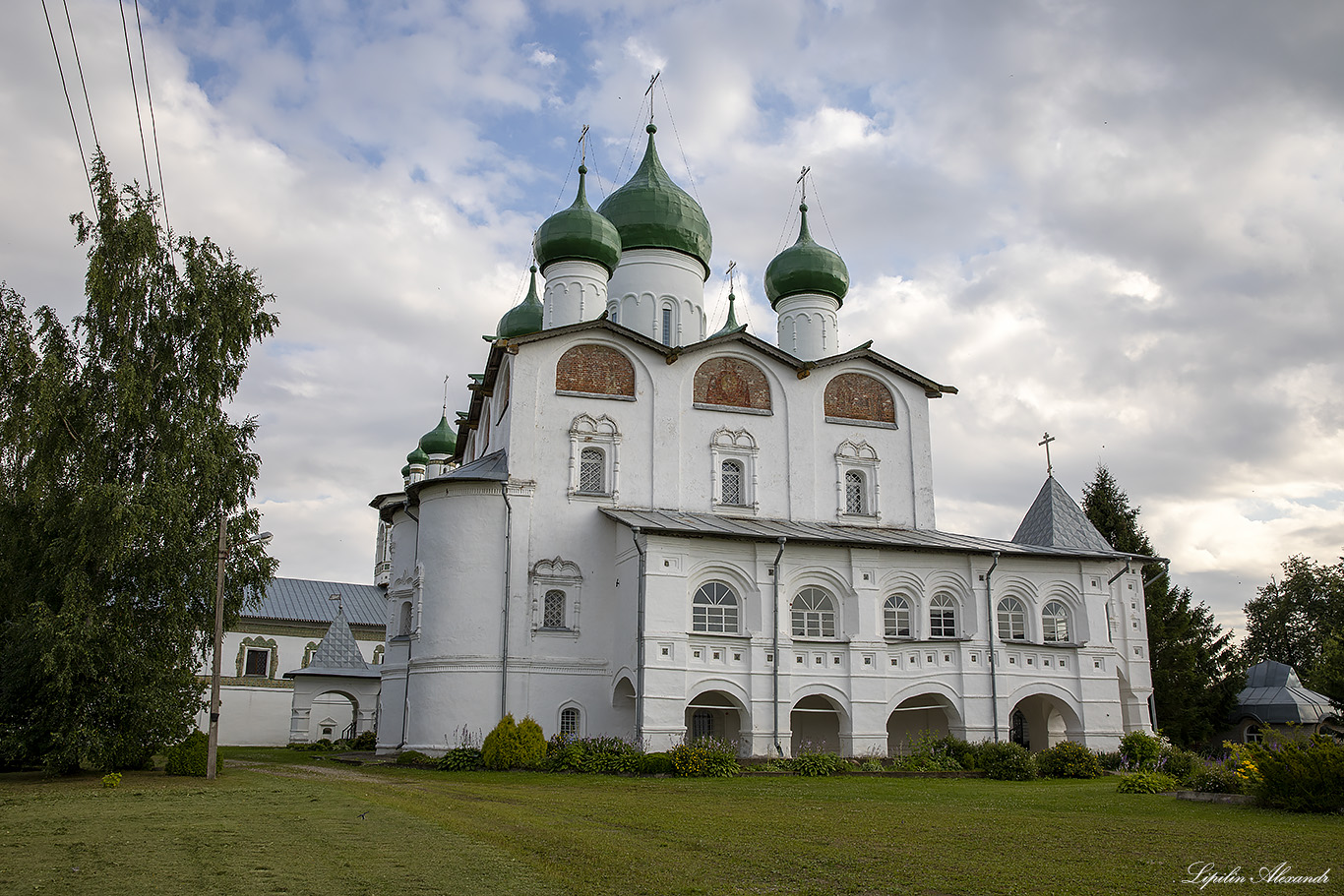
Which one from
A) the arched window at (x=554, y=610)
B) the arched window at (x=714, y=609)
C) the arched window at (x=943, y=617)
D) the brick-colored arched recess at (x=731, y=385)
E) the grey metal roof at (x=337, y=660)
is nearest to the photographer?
the arched window at (x=714, y=609)

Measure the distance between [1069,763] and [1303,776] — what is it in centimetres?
743

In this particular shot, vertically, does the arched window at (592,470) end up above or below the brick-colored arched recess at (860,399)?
below

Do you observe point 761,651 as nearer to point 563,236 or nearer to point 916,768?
point 916,768

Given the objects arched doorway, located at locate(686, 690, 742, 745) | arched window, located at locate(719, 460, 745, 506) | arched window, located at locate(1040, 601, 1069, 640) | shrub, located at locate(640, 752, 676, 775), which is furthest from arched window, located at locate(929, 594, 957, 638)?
shrub, located at locate(640, 752, 676, 775)

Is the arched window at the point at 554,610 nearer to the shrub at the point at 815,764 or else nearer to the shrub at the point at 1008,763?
the shrub at the point at 815,764

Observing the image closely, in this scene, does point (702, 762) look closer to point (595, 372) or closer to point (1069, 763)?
point (1069, 763)

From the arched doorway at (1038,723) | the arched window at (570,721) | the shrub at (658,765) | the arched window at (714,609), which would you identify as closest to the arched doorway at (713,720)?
the arched window at (714,609)

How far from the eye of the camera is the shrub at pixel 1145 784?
13922 millimetres

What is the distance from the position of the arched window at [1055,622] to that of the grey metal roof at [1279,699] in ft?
40.5

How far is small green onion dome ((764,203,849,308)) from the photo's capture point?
26.7 m

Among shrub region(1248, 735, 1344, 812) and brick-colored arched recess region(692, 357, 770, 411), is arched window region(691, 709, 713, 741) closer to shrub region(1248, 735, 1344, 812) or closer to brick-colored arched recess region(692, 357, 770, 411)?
brick-colored arched recess region(692, 357, 770, 411)

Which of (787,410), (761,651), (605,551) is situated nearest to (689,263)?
(787,410)

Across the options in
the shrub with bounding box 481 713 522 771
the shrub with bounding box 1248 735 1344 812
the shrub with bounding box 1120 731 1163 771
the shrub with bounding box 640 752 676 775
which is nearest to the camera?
the shrub with bounding box 1248 735 1344 812

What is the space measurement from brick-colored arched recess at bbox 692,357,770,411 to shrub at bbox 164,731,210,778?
11882 mm
